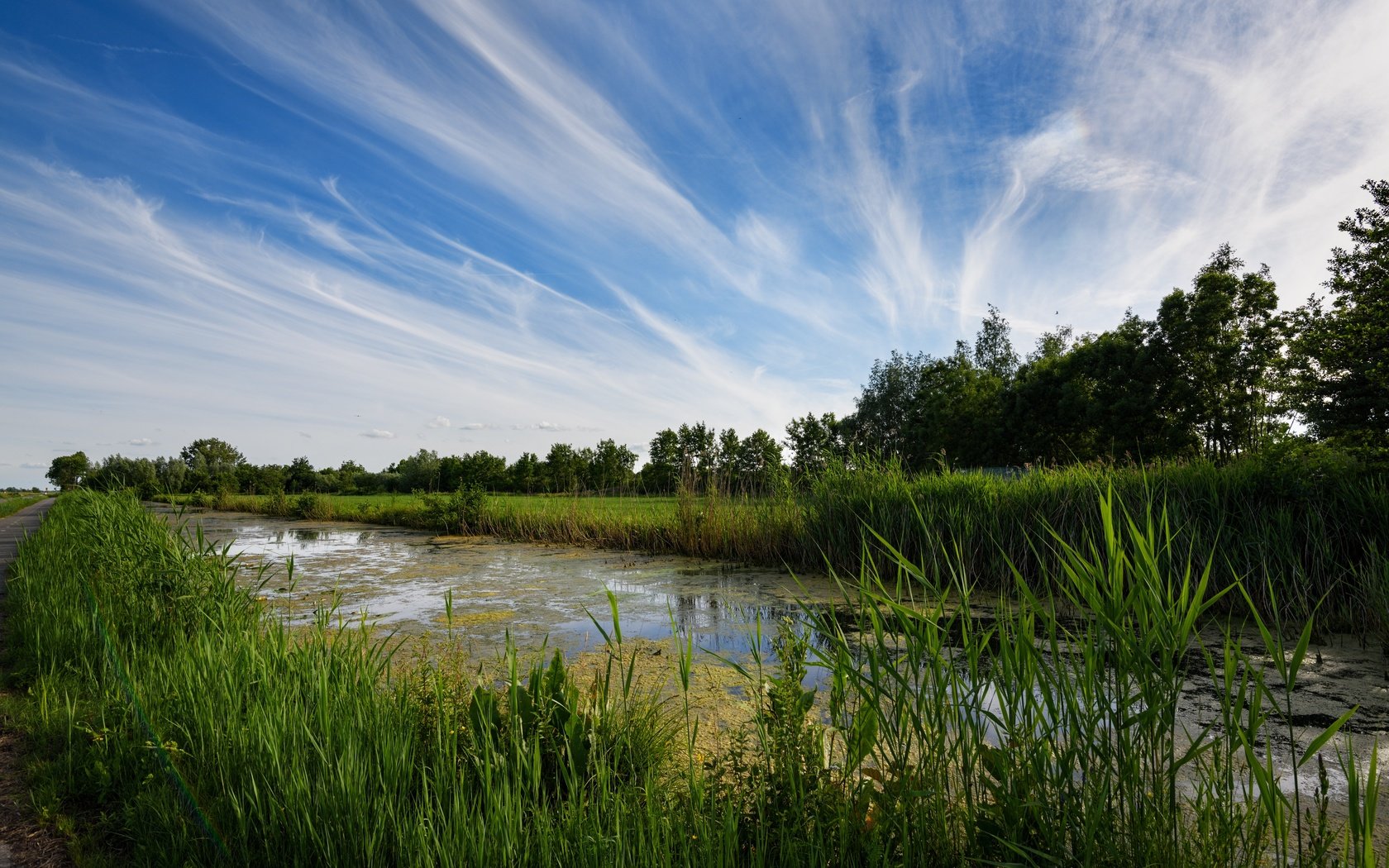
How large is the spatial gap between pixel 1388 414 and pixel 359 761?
1354 cm

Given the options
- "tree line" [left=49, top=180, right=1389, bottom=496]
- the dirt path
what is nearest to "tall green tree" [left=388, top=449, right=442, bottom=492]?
"tree line" [left=49, top=180, right=1389, bottom=496]

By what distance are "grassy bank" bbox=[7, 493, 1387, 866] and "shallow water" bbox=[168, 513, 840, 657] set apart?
0.57m

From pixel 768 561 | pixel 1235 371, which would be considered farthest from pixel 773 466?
pixel 1235 371

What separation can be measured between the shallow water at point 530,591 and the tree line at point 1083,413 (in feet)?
6.03

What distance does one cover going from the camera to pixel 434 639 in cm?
454

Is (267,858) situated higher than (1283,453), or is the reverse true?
(1283,453)

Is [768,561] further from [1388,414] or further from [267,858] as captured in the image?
[1388,414]

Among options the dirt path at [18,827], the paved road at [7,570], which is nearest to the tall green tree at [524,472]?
the paved road at [7,570]

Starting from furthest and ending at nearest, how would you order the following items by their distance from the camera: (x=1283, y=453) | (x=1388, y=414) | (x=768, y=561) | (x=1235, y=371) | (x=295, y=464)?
1. (x=295, y=464)
2. (x=1235, y=371)
3. (x=1388, y=414)
4. (x=768, y=561)
5. (x=1283, y=453)

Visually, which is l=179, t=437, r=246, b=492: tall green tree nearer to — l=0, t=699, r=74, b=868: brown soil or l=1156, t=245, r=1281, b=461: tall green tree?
l=0, t=699, r=74, b=868: brown soil

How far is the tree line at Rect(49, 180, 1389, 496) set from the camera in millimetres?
8797

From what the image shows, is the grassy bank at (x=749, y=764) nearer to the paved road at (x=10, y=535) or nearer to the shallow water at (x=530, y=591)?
the shallow water at (x=530, y=591)

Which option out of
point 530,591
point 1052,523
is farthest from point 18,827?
point 1052,523

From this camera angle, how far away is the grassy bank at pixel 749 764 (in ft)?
4.78
